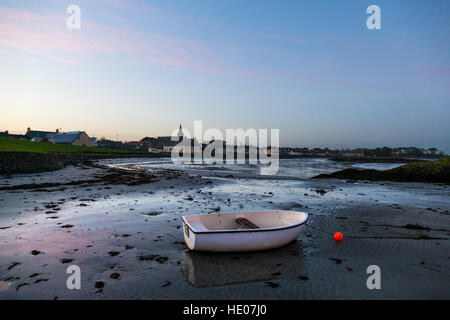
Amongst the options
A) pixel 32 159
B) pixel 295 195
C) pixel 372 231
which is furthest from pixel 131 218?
pixel 32 159

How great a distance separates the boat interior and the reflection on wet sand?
1061 mm

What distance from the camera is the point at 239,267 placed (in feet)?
22.1

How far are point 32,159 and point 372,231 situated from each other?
3902cm

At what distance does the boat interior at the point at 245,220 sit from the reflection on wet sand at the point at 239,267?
1061 mm

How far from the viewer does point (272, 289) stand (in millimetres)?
5703

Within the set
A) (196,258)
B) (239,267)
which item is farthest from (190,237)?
(239,267)

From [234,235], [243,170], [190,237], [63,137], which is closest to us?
[234,235]

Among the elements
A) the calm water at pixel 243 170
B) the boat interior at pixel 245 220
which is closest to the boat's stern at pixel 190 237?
the boat interior at pixel 245 220

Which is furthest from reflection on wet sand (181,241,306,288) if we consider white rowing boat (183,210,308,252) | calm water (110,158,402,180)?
calm water (110,158,402,180)

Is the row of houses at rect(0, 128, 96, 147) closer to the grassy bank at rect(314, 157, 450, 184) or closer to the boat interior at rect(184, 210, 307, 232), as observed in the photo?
the grassy bank at rect(314, 157, 450, 184)

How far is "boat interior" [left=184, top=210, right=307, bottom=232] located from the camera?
8516 millimetres

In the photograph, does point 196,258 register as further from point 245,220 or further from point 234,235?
point 245,220

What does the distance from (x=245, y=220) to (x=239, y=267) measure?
2.22 metres

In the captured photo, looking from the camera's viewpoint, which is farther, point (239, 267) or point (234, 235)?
point (234, 235)
